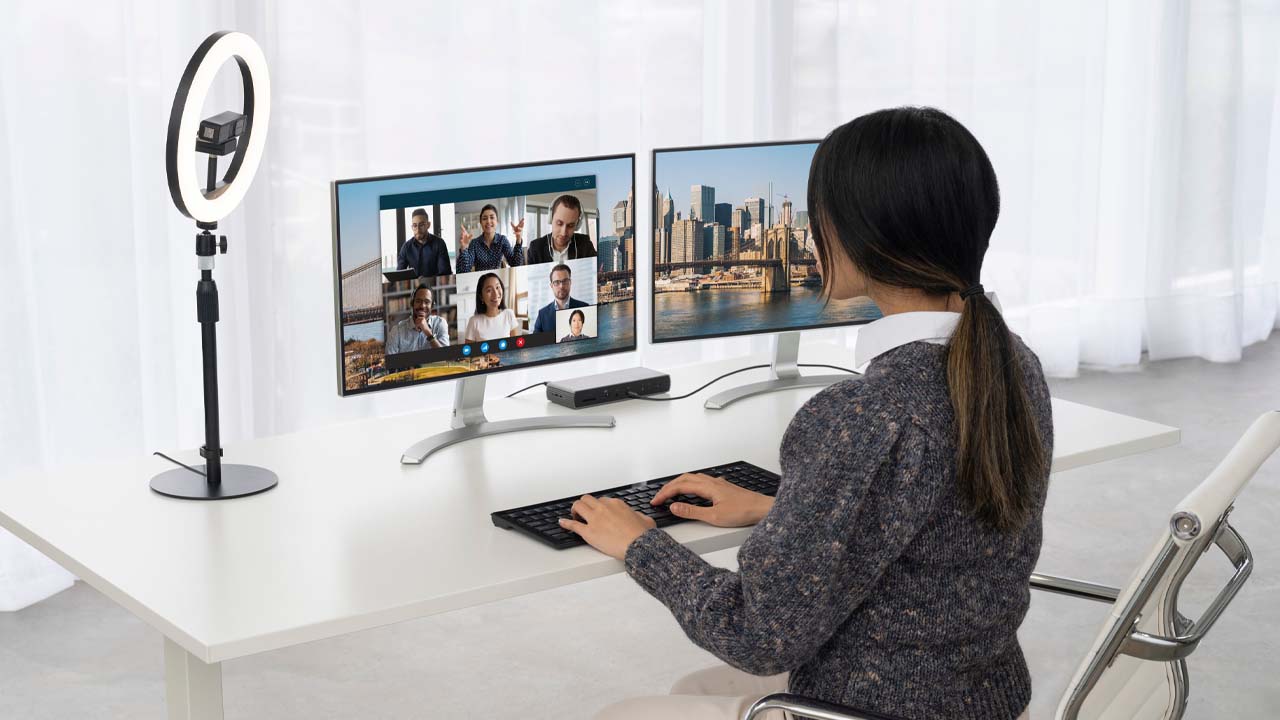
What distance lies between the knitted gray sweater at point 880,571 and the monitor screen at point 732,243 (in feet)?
3.00

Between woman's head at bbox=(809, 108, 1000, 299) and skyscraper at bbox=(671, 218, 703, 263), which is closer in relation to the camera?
woman's head at bbox=(809, 108, 1000, 299)

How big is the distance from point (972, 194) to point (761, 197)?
3.26 ft

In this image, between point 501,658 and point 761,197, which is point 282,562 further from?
point 501,658

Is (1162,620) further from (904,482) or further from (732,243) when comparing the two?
(732,243)

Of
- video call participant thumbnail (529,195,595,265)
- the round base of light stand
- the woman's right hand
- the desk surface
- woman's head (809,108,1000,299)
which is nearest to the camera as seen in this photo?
woman's head (809,108,1000,299)

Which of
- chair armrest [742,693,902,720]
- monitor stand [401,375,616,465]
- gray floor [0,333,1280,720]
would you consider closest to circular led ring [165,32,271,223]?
monitor stand [401,375,616,465]

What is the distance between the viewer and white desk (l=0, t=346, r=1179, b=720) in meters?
1.55

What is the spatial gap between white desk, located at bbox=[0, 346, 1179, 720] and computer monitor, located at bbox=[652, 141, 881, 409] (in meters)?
0.16

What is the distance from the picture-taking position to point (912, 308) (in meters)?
1.51

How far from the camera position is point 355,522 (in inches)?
71.6

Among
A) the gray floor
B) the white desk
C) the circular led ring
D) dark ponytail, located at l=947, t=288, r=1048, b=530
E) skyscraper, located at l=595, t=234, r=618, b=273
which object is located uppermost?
the circular led ring

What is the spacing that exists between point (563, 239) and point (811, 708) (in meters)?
0.97

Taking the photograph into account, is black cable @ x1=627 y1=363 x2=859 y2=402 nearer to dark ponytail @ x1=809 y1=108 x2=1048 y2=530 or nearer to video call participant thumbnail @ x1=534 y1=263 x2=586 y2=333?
video call participant thumbnail @ x1=534 y1=263 x2=586 y2=333

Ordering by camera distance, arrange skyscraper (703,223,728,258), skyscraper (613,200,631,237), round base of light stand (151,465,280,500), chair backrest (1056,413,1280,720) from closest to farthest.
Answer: chair backrest (1056,413,1280,720) < round base of light stand (151,465,280,500) < skyscraper (613,200,631,237) < skyscraper (703,223,728,258)
